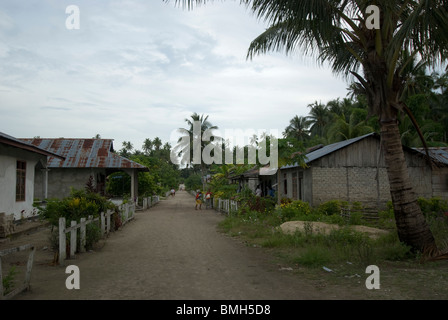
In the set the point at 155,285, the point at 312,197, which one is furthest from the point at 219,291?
the point at 312,197

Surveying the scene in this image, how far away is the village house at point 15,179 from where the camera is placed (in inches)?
452

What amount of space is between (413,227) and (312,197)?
10549mm

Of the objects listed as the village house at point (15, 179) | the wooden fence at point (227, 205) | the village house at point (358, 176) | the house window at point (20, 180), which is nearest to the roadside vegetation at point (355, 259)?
the village house at point (358, 176)

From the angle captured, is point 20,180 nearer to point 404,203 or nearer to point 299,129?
point 404,203

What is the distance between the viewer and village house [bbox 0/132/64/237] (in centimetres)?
1149

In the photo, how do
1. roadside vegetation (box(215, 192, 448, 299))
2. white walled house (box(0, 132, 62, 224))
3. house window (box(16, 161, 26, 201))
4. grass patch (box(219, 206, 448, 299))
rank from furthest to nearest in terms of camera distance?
house window (box(16, 161, 26, 201)) → white walled house (box(0, 132, 62, 224)) → roadside vegetation (box(215, 192, 448, 299)) → grass patch (box(219, 206, 448, 299))

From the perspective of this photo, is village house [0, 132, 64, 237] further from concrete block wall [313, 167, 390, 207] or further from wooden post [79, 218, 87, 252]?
concrete block wall [313, 167, 390, 207]

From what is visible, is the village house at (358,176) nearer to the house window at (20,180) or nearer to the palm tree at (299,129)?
the house window at (20,180)

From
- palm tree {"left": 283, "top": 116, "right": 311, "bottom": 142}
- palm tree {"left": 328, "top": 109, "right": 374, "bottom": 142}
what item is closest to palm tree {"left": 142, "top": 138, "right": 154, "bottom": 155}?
palm tree {"left": 283, "top": 116, "right": 311, "bottom": 142}

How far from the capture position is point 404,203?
8016 millimetres

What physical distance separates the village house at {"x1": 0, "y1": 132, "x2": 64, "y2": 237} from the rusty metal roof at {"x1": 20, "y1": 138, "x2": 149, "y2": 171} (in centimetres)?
790

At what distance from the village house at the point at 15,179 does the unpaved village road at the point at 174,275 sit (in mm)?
3554

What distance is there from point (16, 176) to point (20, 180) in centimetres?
55

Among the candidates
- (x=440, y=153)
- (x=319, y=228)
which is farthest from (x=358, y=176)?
(x=319, y=228)
